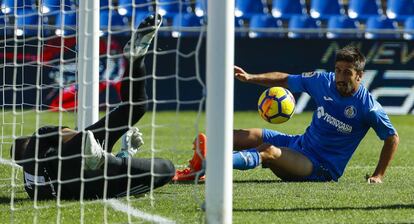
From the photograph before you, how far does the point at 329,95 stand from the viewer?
8039 mm

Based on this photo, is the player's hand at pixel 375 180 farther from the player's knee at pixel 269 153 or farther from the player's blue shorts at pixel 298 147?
the player's knee at pixel 269 153

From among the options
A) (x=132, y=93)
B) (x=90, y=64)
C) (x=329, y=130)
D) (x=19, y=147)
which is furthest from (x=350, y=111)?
(x=19, y=147)

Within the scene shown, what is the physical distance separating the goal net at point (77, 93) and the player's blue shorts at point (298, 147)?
887mm

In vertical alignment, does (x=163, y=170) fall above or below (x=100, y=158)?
below

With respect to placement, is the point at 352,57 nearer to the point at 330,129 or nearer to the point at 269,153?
the point at 330,129

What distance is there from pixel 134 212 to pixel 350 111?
2435 millimetres

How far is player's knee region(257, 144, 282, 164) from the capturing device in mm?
7777

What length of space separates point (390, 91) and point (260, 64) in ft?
8.04

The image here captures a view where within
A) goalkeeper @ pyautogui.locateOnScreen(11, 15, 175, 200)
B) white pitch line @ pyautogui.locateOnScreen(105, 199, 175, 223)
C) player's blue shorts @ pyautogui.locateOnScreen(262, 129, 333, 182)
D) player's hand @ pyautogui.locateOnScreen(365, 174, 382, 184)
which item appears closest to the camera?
white pitch line @ pyautogui.locateOnScreen(105, 199, 175, 223)

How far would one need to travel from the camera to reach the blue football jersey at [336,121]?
7840 mm

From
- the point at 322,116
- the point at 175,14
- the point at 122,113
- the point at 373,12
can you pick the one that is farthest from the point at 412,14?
the point at 122,113

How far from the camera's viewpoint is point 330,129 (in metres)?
8.05

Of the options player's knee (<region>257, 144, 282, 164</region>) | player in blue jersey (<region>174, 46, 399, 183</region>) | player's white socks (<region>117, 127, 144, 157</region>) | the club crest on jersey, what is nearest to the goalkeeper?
player's white socks (<region>117, 127, 144, 157</region>)

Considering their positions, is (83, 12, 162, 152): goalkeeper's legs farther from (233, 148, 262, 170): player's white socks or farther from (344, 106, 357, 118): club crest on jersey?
(344, 106, 357, 118): club crest on jersey
